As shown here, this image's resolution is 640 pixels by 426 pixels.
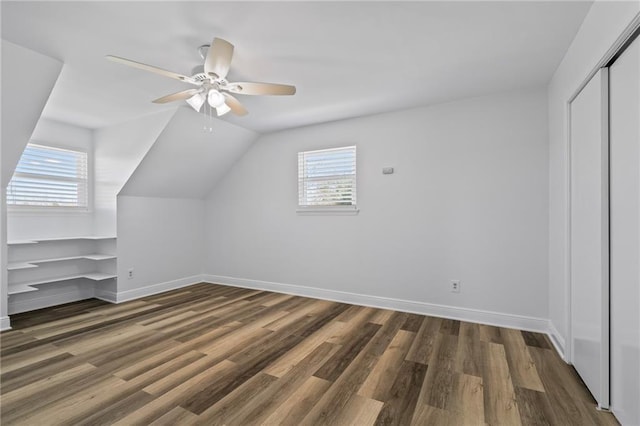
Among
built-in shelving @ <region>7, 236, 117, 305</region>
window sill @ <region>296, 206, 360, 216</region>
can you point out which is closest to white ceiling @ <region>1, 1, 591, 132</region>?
window sill @ <region>296, 206, 360, 216</region>

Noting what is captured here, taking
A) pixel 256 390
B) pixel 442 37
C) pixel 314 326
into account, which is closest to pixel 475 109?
pixel 442 37

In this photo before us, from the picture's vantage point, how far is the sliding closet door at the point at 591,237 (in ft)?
5.87

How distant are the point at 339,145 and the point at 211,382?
303cm

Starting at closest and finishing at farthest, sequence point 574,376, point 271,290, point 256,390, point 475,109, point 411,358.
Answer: point 256,390 → point 574,376 → point 411,358 → point 475,109 → point 271,290

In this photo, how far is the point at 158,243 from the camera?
455 cm

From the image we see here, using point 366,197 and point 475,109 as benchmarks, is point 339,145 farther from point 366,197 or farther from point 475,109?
point 475,109

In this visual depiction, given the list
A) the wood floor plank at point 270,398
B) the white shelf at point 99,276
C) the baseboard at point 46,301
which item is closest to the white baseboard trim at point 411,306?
the wood floor plank at point 270,398

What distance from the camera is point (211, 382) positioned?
2.09 m

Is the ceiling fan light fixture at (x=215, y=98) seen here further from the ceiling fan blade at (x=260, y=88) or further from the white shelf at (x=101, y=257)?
the white shelf at (x=101, y=257)

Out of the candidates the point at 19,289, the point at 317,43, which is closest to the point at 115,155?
the point at 19,289

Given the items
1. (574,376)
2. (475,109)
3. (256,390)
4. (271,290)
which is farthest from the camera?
(271,290)

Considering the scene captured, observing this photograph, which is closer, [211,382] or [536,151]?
[211,382]

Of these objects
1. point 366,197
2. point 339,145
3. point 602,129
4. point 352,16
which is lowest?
point 366,197

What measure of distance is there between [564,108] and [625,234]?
1.30 meters
